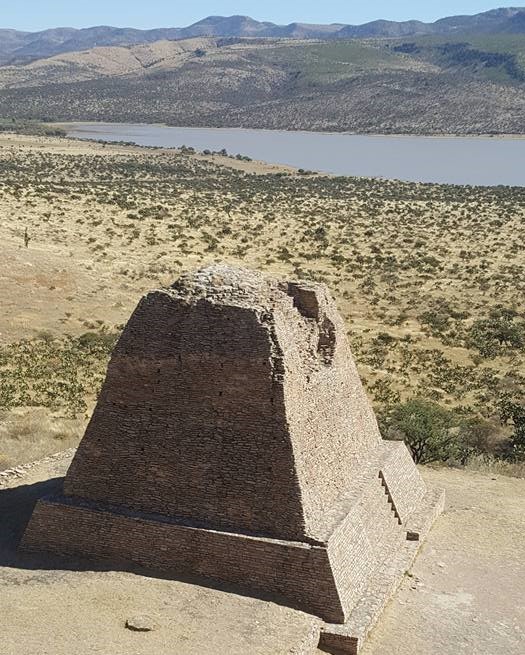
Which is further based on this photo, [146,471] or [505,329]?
[505,329]

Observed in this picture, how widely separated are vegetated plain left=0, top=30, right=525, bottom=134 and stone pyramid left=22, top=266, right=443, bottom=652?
119429 millimetres

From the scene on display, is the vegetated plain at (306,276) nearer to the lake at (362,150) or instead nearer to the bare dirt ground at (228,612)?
the bare dirt ground at (228,612)

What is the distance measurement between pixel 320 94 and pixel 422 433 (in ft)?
450

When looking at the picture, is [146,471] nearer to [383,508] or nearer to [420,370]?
[383,508]

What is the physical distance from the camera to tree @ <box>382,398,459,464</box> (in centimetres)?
1998

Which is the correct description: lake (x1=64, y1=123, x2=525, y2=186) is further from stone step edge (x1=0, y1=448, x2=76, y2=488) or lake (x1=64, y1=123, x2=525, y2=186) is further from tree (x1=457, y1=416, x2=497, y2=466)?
stone step edge (x1=0, y1=448, x2=76, y2=488)

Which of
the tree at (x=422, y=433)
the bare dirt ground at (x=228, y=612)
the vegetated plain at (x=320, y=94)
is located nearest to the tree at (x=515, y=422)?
the tree at (x=422, y=433)

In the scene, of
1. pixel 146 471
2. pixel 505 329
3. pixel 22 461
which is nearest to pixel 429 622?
pixel 146 471

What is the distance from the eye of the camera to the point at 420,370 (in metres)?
28.1

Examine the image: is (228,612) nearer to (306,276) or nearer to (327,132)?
(306,276)

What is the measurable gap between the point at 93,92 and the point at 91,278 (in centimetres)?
13978

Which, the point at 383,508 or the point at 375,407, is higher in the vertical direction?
the point at 383,508

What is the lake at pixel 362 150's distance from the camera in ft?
289

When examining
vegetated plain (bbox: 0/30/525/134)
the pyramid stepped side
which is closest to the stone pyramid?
the pyramid stepped side
